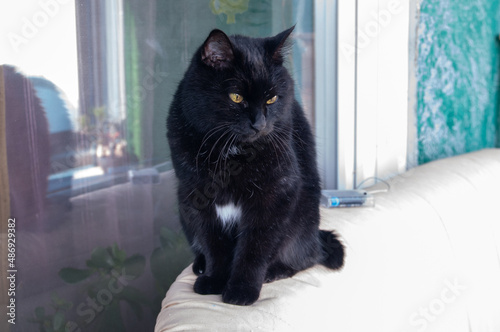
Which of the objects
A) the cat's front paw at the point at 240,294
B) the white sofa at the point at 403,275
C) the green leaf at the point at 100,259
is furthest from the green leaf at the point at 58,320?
the cat's front paw at the point at 240,294

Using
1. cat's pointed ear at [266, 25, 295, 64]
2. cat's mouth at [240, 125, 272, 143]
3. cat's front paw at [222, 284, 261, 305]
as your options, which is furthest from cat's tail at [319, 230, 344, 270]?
cat's pointed ear at [266, 25, 295, 64]

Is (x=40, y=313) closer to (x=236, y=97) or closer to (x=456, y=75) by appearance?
(x=236, y=97)

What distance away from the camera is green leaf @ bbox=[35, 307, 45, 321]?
94 cm

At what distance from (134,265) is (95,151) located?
0.37 metres

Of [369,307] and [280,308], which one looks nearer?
[280,308]

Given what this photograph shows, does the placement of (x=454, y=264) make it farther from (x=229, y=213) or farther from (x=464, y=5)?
(x=464, y=5)

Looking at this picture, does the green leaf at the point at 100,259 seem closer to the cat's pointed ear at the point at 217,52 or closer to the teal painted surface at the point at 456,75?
the cat's pointed ear at the point at 217,52

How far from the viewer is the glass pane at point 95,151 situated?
87 centimetres

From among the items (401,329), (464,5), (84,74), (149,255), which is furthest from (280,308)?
(464,5)

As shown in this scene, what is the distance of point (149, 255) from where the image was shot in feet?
3.81

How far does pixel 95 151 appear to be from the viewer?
98 centimetres

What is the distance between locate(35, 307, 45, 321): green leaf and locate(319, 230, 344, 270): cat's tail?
70 cm

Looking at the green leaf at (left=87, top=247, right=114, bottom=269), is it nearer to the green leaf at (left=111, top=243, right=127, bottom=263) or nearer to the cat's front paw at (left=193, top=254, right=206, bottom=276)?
the green leaf at (left=111, top=243, right=127, bottom=263)

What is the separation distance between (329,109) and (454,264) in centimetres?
67
